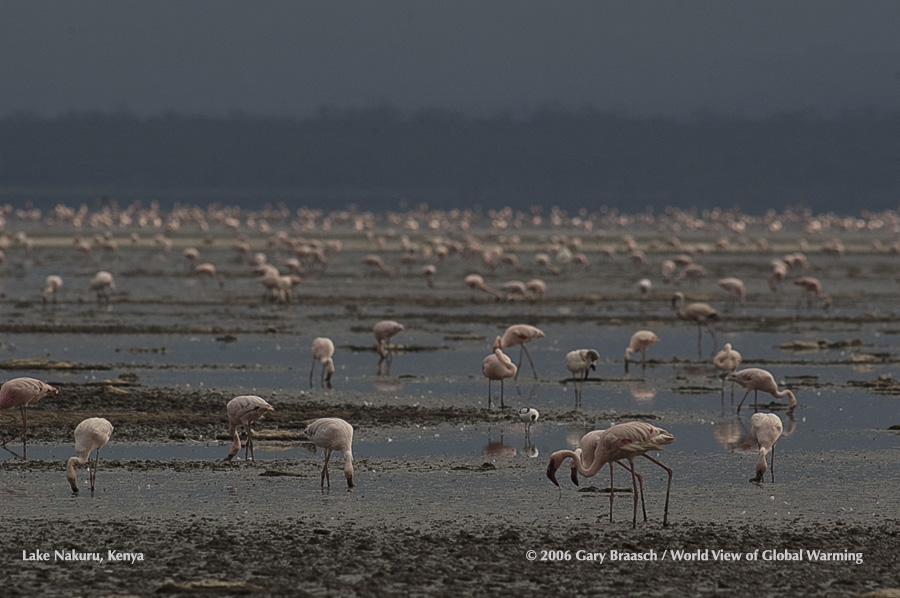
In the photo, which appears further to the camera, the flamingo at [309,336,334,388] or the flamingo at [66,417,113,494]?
the flamingo at [309,336,334,388]

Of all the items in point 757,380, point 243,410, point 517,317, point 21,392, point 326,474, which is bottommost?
point 326,474

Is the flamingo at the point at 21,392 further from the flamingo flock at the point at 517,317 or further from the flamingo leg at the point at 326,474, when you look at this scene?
the flamingo leg at the point at 326,474

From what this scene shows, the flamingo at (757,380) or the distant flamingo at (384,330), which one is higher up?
the distant flamingo at (384,330)

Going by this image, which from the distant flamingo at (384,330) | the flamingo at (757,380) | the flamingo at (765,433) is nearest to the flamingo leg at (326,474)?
the flamingo at (765,433)

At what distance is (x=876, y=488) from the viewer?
1258 cm

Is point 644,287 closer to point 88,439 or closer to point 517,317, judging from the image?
point 517,317

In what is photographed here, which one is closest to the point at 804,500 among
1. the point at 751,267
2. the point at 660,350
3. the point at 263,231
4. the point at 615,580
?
the point at 615,580

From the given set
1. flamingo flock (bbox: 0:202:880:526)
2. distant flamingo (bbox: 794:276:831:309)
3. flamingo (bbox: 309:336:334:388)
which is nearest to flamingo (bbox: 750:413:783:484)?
flamingo flock (bbox: 0:202:880:526)

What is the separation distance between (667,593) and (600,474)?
424 cm

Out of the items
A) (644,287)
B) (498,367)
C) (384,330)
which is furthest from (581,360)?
(644,287)

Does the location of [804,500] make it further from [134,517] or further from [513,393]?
[513,393]

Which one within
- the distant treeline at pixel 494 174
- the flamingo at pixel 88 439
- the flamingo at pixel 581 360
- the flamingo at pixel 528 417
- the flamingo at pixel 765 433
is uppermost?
the distant treeline at pixel 494 174

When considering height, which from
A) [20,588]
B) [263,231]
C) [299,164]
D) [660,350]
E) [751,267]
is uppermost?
[299,164]

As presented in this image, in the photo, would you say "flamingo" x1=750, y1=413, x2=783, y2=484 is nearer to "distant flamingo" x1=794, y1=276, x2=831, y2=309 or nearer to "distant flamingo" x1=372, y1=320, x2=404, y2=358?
"distant flamingo" x1=372, y1=320, x2=404, y2=358
